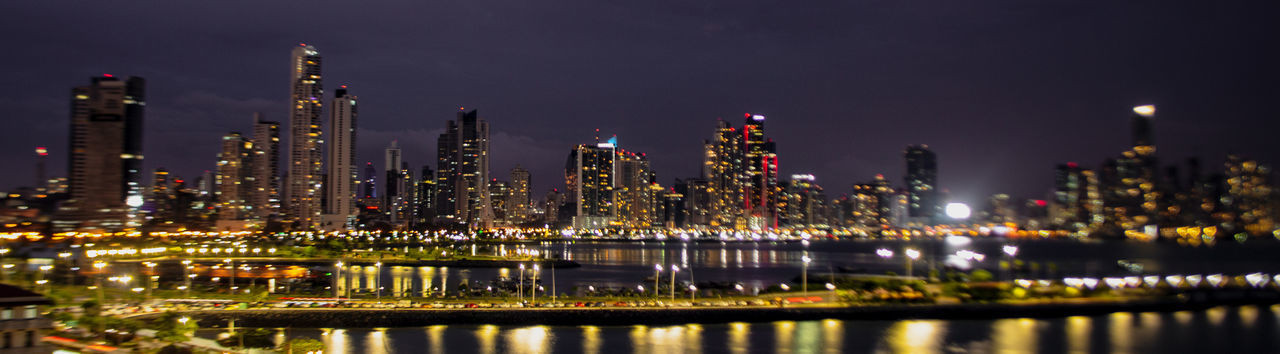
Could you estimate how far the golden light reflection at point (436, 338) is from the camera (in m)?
28.0

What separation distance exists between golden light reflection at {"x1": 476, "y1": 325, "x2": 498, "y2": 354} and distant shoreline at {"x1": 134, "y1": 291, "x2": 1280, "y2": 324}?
2.72 feet

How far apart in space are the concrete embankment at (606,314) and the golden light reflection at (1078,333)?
0.79 meters

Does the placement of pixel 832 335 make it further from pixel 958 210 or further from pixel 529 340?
pixel 958 210

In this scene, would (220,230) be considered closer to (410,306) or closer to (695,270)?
(695,270)

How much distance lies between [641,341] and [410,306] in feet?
31.5

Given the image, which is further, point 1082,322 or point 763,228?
point 763,228

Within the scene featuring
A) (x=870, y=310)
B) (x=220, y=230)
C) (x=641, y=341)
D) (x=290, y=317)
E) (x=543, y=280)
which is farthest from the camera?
(x=220, y=230)

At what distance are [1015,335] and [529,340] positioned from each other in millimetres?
17364

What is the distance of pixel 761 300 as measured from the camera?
3538 cm

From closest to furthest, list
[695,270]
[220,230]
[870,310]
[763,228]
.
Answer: [870,310]
[695,270]
[220,230]
[763,228]

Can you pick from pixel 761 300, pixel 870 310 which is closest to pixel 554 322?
pixel 761 300

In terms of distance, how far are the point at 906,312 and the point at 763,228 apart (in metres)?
165

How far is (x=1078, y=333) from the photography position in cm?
3198

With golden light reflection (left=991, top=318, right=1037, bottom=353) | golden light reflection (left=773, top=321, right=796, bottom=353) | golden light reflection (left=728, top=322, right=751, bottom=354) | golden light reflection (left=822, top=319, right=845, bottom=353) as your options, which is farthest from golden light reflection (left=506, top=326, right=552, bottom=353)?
golden light reflection (left=991, top=318, right=1037, bottom=353)
